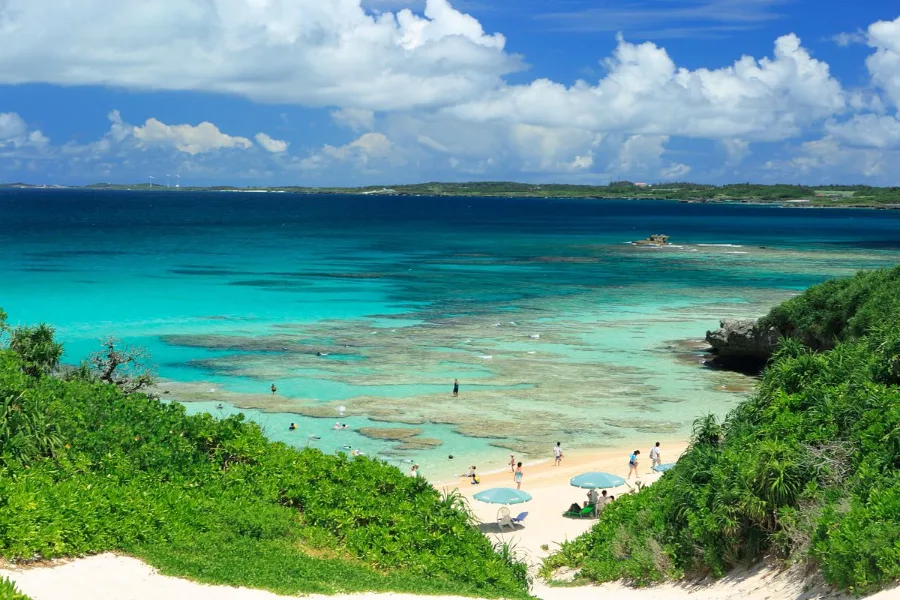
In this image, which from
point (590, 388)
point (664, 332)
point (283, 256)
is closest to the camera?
point (590, 388)

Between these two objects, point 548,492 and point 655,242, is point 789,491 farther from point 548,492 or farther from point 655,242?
point 655,242

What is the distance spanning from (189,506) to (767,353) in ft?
112

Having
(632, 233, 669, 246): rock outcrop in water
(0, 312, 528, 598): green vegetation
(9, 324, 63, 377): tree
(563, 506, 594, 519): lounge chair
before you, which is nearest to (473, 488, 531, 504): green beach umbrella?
(563, 506, 594, 519): lounge chair

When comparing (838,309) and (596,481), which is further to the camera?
(838,309)

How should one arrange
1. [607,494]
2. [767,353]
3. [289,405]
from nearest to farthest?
[607,494] → [289,405] → [767,353]

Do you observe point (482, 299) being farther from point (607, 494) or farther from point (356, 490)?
point (356, 490)

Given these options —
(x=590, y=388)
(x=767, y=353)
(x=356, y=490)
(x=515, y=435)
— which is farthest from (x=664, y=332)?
(x=356, y=490)

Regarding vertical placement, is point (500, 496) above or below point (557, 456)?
above

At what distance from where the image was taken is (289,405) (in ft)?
113

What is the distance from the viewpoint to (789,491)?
14.4 meters

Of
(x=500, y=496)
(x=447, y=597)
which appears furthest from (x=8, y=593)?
(x=500, y=496)

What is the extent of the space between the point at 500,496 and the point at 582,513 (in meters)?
2.74

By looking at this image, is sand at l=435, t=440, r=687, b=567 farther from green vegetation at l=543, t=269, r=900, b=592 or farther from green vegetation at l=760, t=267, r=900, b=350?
green vegetation at l=760, t=267, r=900, b=350

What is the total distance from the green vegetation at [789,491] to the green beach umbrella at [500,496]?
399 cm
